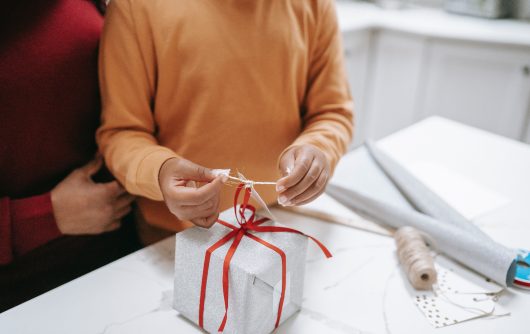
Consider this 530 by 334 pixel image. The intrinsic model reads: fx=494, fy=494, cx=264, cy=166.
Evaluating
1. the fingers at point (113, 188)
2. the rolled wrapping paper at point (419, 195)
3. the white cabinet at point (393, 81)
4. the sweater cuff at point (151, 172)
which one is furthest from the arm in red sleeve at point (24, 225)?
the white cabinet at point (393, 81)

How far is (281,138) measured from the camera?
1.00m

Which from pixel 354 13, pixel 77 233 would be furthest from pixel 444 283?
pixel 354 13

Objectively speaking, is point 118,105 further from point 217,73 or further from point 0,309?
point 0,309

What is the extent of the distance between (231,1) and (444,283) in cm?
62

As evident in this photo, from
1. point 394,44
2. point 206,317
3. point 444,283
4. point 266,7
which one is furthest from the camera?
point 394,44

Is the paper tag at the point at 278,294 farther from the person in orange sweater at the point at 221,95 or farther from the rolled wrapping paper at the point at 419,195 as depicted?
the rolled wrapping paper at the point at 419,195

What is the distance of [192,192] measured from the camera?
68cm

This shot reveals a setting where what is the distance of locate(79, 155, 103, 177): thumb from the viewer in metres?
0.96

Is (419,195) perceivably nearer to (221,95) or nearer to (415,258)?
(415,258)

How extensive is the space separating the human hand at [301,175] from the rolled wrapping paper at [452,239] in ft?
0.70

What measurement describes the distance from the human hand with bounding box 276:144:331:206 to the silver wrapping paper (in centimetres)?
6

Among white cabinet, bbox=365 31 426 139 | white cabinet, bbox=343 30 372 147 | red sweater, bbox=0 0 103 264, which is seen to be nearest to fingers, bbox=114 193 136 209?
red sweater, bbox=0 0 103 264

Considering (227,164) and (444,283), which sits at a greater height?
(227,164)

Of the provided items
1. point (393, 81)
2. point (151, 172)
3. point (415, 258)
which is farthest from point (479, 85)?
point (151, 172)
